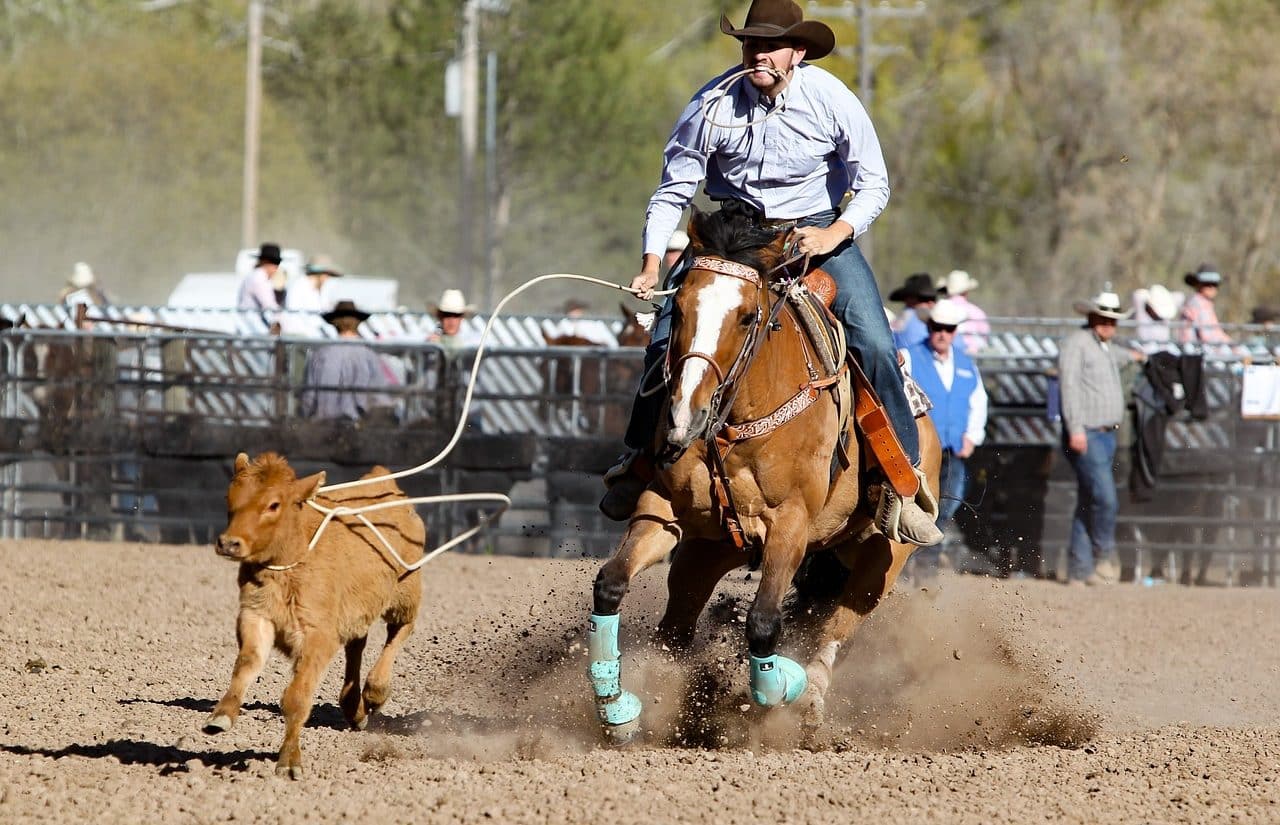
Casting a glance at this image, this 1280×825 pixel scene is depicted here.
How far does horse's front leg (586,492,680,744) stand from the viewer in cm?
586

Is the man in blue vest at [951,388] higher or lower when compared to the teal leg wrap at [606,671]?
higher

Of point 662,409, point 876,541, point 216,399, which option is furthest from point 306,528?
point 216,399

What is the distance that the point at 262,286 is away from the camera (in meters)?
15.2

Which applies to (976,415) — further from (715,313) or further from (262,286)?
(262,286)

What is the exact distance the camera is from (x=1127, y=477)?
41.6 feet

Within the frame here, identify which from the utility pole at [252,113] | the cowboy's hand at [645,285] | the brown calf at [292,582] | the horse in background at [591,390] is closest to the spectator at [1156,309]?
the horse in background at [591,390]

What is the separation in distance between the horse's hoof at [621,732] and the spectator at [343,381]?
21.7 ft

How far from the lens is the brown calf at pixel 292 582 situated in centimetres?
539

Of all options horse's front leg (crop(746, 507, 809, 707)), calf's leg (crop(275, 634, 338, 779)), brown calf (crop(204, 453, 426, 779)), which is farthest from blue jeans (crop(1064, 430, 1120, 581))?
calf's leg (crop(275, 634, 338, 779))

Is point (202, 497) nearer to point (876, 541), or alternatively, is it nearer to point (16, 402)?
point (16, 402)

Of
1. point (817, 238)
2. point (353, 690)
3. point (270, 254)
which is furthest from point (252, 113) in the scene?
point (817, 238)

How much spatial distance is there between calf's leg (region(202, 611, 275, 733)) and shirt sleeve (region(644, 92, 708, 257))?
1.90 m

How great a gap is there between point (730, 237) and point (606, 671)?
1.54m

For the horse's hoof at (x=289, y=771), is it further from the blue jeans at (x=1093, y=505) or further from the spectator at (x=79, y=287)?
the spectator at (x=79, y=287)
